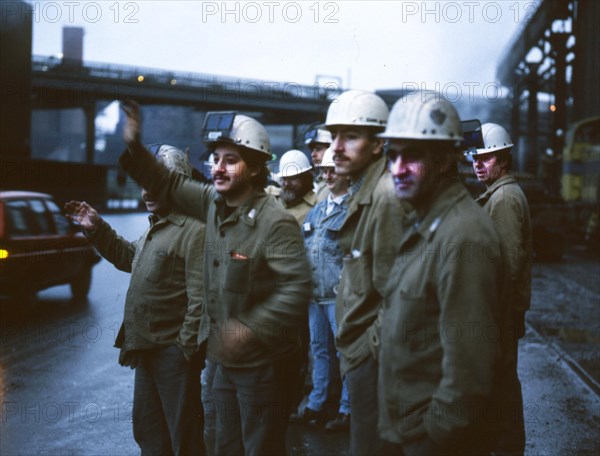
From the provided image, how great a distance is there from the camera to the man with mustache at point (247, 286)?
373 centimetres

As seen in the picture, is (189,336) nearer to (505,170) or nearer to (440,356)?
(440,356)

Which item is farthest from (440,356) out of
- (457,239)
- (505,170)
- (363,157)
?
(505,170)

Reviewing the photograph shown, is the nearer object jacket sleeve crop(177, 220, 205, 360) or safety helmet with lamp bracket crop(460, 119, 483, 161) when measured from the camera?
jacket sleeve crop(177, 220, 205, 360)

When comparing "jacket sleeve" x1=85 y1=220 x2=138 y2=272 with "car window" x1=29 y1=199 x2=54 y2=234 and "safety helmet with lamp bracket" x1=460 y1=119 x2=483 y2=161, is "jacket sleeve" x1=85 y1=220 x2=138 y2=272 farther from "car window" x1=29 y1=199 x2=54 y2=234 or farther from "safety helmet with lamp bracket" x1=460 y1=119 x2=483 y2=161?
"car window" x1=29 y1=199 x2=54 y2=234

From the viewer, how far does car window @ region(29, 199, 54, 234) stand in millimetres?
12023

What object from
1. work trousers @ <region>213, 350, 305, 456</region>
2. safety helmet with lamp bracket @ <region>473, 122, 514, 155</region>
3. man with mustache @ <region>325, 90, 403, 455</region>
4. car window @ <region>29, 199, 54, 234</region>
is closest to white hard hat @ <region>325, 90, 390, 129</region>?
man with mustache @ <region>325, 90, 403, 455</region>

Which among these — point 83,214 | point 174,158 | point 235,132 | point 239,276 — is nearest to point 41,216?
point 83,214

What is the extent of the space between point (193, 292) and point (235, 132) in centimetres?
92

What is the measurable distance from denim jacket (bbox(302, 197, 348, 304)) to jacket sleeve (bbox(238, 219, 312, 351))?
1.70m

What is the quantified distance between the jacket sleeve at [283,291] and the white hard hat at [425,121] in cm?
107

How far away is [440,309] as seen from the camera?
8.77ft

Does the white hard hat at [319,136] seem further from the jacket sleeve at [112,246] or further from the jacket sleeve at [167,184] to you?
the jacket sleeve at [167,184]

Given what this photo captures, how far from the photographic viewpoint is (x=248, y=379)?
3748mm

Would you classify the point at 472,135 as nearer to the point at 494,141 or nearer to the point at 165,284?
the point at 494,141
